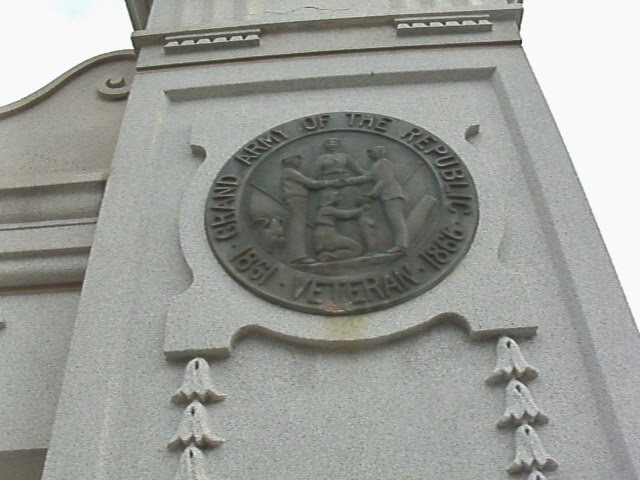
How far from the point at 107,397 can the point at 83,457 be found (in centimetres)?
39

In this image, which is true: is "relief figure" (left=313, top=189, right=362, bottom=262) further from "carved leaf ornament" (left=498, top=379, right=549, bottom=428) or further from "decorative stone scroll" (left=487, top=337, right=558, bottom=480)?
"carved leaf ornament" (left=498, top=379, right=549, bottom=428)

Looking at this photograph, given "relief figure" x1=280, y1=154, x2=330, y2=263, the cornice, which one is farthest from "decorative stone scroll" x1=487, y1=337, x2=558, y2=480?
the cornice

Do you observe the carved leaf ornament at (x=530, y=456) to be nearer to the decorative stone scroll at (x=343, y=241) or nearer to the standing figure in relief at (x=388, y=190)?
the decorative stone scroll at (x=343, y=241)

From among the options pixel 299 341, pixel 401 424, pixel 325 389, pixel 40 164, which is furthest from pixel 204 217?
pixel 40 164

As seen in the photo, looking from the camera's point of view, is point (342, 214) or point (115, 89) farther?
point (115, 89)

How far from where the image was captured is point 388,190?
5.60 metres

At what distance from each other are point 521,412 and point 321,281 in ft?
4.70

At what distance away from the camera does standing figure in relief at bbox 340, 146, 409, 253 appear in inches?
210

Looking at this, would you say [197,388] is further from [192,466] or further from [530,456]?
[530,456]

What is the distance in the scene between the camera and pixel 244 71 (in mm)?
7090

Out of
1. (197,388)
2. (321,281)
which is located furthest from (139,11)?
(197,388)

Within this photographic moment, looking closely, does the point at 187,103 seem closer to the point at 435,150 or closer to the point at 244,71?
the point at 244,71

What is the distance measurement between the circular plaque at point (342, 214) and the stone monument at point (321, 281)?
0.02m

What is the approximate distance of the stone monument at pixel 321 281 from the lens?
4457mm
